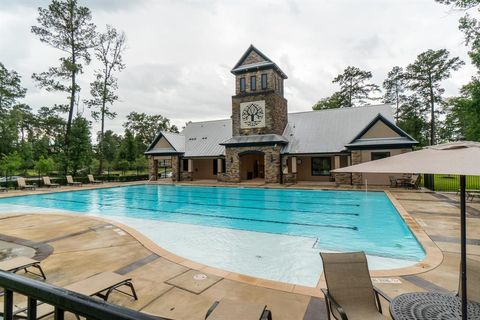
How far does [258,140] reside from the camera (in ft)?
80.2

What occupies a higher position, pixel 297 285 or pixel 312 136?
pixel 312 136

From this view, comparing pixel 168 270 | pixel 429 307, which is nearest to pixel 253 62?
pixel 168 270

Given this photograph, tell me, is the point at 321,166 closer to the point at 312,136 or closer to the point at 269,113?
the point at 312,136

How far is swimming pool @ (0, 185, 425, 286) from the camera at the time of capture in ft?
22.6

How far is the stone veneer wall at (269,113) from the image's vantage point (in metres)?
24.8

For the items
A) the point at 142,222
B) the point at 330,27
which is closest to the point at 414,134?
the point at 330,27

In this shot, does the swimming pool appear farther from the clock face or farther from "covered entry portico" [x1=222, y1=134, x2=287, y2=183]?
the clock face

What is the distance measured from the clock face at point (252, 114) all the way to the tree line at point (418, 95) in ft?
60.3

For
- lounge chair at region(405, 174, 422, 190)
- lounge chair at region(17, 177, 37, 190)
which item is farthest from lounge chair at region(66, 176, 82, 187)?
lounge chair at region(405, 174, 422, 190)

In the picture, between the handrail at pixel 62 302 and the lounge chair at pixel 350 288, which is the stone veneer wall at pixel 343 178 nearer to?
the lounge chair at pixel 350 288

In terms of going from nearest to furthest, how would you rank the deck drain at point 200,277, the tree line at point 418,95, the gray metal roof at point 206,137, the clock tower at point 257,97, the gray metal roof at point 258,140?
the deck drain at point 200,277
the gray metal roof at point 258,140
the clock tower at point 257,97
the gray metal roof at point 206,137
the tree line at point 418,95

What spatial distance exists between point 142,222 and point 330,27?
1387cm

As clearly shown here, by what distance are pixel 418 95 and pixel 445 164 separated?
3920 cm

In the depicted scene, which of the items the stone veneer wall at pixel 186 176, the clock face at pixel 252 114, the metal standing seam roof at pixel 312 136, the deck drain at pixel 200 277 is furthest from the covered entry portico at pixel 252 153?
the deck drain at pixel 200 277
